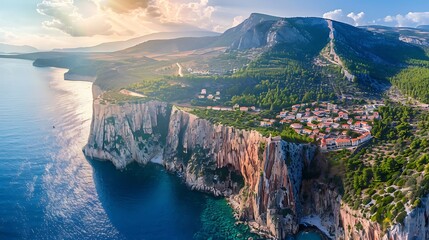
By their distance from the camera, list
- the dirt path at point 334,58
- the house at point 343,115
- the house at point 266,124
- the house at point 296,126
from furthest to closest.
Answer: the dirt path at point 334,58 → the house at point 343,115 → the house at point 266,124 → the house at point 296,126

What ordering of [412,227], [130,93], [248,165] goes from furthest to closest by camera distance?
[130,93] → [248,165] → [412,227]

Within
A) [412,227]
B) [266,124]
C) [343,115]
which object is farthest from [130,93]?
[412,227]

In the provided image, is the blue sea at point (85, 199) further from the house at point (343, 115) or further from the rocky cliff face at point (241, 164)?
the house at point (343, 115)

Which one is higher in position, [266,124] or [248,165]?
[266,124]

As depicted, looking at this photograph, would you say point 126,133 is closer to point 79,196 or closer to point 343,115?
point 79,196

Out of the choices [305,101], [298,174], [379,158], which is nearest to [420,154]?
[379,158]

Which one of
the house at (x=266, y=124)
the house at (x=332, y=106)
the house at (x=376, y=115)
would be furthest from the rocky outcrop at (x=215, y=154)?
the house at (x=332, y=106)

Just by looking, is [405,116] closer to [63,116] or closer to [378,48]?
[63,116]
